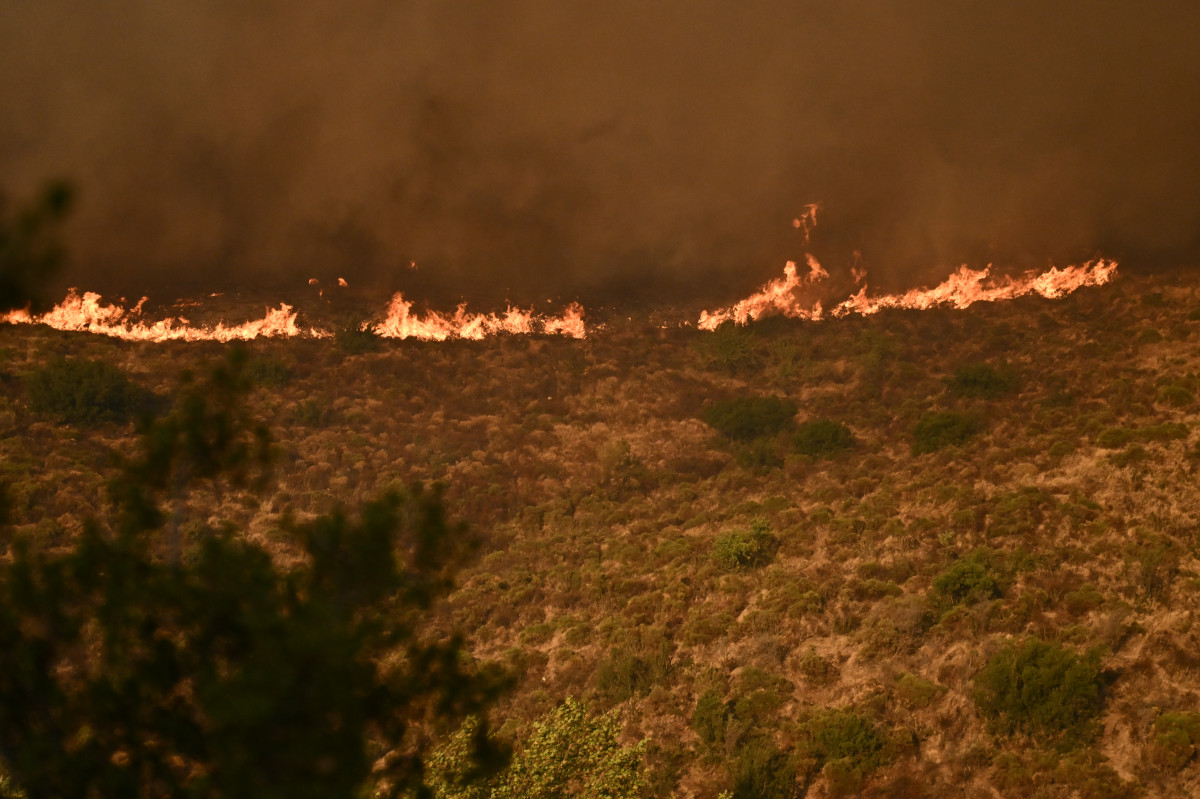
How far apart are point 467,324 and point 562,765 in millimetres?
46615

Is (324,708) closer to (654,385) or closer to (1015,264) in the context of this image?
(654,385)

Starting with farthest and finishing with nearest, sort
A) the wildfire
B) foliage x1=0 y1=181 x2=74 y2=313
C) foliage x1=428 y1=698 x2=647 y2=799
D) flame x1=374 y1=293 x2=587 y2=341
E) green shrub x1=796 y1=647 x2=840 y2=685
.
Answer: flame x1=374 y1=293 x2=587 y2=341, the wildfire, green shrub x1=796 y1=647 x2=840 y2=685, foliage x1=428 y1=698 x2=647 y2=799, foliage x1=0 y1=181 x2=74 y2=313

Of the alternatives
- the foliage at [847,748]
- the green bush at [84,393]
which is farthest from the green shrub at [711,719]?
the green bush at [84,393]

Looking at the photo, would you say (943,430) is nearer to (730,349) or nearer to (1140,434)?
(1140,434)

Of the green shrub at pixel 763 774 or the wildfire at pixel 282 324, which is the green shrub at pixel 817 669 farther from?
the wildfire at pixel 282 324

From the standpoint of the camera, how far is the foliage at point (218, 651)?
9.72 meters

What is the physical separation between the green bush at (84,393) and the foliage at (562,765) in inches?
1311

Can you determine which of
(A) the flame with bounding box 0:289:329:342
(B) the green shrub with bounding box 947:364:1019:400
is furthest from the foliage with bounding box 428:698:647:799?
(A) the flame with bounding box 0:289:329:342

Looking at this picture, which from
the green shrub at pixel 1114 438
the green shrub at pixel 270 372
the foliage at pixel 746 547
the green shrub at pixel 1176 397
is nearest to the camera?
the foliage at pixel 746 547

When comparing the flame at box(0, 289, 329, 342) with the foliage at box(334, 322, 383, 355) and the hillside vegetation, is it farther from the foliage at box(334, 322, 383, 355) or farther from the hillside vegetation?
the foliage at box(334, 322, 383, 355)

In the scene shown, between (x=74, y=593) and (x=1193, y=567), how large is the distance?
104 feet

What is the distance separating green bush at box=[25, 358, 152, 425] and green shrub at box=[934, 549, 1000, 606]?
36756 millimetres

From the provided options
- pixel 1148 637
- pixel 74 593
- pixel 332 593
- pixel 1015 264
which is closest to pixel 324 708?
pixel 332 593

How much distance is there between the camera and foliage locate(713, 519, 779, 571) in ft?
127
